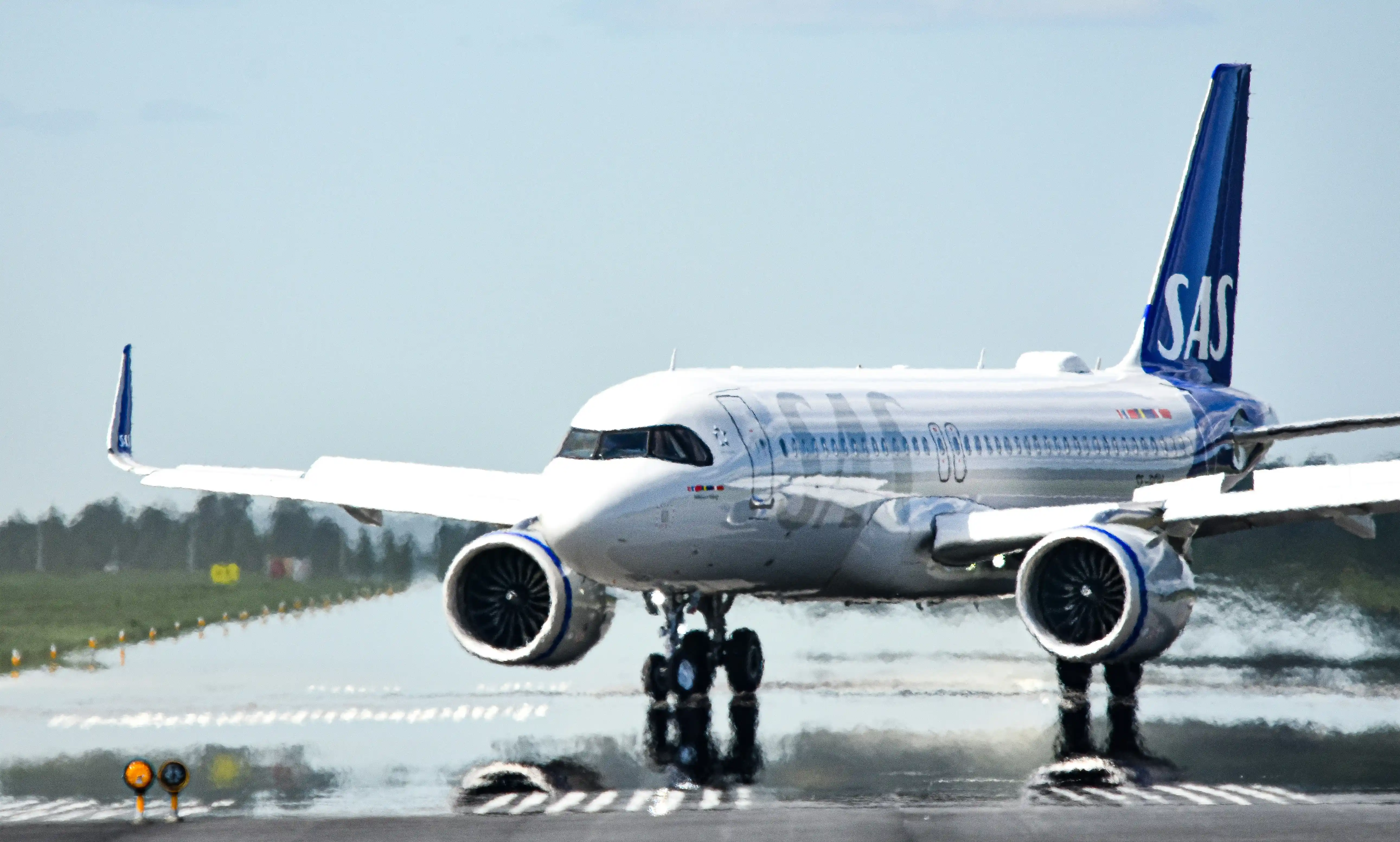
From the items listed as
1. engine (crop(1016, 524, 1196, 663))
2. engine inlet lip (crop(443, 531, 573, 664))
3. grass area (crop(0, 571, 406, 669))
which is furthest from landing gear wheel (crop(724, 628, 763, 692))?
grass area (crop(0, 571, 406, 669))

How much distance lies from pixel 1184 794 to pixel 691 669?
10.0 m

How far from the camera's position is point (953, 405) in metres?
37.6

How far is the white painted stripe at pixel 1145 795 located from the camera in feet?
76.6

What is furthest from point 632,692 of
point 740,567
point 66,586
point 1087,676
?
point 66,586

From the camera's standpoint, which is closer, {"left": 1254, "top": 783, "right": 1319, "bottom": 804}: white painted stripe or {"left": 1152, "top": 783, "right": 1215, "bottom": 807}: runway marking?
{"left": 1254, "top": 783, "right": 1319, "bottom": 804}: white painted stripe

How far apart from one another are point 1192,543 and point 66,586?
2929 centimetres

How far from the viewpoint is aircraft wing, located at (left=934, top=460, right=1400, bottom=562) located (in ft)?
104

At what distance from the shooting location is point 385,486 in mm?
38312

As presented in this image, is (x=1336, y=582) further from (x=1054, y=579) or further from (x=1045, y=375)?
(x=1054, y=579)

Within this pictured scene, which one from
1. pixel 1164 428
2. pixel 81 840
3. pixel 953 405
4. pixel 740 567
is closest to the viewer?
pixel 81 840

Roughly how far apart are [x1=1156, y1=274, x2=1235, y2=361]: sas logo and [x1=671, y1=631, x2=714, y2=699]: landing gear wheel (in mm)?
15431

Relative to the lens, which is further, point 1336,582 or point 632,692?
point 1336,582

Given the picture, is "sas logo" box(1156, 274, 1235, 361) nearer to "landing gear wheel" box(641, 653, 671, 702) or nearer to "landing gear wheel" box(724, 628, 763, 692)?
"landing gear wheel" box(724, 628, 763, 692)

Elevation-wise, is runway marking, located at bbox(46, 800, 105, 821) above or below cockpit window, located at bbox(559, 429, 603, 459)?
below
